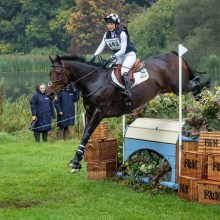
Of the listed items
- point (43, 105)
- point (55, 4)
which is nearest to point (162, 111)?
point (43, 105)

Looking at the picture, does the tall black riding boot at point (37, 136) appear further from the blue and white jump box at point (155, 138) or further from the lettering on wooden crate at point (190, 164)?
the lettering on wooden crate at point (190, 164)

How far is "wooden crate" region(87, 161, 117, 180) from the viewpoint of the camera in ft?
32.7

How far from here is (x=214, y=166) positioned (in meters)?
8.06

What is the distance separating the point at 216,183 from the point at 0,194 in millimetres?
3161

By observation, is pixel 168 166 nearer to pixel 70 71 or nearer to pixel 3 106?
pixel 70 71

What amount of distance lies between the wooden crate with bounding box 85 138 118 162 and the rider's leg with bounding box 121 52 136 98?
39.2 inches

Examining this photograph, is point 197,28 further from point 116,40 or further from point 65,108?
point 116,40

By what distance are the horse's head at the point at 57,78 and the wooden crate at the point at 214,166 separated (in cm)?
272

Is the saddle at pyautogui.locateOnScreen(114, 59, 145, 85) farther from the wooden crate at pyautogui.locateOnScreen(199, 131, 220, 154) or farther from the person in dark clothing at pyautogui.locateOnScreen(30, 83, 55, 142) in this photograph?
the person in dark clothing at pyautogui.locateOnScreen(30, 83, 55, 142)

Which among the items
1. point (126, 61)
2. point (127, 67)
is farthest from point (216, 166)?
point (126, 61)

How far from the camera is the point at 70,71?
970 centimetres

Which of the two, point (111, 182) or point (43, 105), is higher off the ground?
point (43, 105)

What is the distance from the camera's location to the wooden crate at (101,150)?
997 centimetres

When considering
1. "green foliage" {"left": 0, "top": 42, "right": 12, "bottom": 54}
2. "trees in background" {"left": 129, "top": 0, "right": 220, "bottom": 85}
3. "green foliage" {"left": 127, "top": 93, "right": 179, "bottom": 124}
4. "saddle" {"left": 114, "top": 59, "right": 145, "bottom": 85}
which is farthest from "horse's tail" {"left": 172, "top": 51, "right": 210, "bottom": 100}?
"green foliage" {"left": 0, "top": 42, "right": 12, "bottom": 54}
